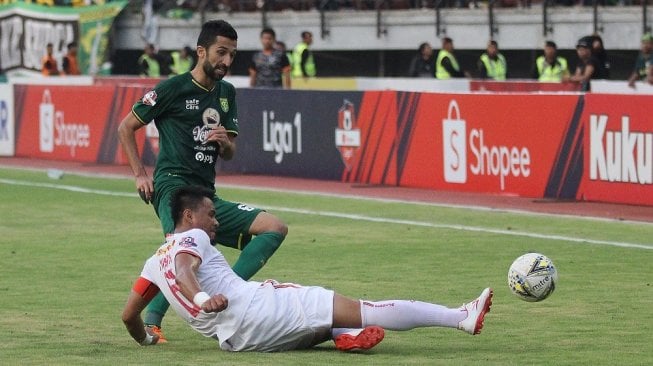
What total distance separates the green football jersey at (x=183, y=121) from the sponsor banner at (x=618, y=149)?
916 cm

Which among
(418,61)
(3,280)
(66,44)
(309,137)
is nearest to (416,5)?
(418,61)

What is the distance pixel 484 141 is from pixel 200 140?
1102 centimetres

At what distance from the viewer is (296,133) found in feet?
80.5

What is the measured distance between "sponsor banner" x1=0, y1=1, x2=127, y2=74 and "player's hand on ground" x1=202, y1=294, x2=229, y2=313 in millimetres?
39188

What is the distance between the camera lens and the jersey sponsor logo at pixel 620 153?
18.7 m

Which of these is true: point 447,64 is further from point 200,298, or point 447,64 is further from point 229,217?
point 200,298

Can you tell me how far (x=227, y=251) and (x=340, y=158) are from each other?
26.9 feet

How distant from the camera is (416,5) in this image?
42.2 meters

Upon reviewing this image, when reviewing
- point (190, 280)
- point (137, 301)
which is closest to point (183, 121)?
point (137, 301)

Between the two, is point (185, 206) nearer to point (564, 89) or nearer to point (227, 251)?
point (227, 251)

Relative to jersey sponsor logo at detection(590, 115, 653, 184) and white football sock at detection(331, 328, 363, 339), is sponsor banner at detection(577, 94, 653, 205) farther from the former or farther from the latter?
white football sock at detection(331, 328, 363, 339)

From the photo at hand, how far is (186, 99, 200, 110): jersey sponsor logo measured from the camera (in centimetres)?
1039

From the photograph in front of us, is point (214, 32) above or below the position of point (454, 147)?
above

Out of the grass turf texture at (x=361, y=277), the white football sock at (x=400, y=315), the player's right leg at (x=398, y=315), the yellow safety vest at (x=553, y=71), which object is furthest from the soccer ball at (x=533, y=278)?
the yellow safety vest at (x=553, y=71)
